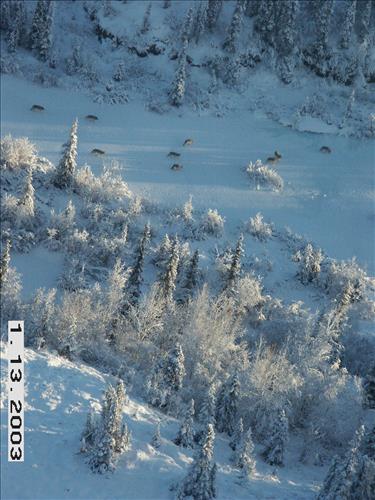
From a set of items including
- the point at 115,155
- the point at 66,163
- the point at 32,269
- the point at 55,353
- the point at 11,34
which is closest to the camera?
the point at 55,353

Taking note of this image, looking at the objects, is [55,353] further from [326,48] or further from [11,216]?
[326,48]

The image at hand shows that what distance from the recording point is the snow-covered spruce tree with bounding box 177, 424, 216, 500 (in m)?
23.0

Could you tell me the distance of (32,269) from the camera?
43562mm

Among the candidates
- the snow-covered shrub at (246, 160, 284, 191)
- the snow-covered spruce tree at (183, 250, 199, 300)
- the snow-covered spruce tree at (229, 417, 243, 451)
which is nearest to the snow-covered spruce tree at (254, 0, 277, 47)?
the snow-covered shrub at (246, 160, 284, 191)


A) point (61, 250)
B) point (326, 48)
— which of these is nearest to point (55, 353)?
point (61, 250)

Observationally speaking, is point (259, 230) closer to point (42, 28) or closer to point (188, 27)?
point (188, 27)

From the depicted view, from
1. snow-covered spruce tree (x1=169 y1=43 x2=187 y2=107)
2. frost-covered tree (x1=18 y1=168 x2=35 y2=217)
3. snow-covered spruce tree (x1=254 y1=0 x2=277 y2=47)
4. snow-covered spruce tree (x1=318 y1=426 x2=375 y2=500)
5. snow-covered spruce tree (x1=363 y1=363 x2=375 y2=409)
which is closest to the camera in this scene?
snow-covered spruce tree (x1=318 y1=426 x2=375 y2=500)

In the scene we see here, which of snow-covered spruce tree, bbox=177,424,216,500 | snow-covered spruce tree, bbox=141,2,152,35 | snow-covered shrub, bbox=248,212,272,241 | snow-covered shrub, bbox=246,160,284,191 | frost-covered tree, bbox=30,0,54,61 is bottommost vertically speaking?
snow-covered spruce tree, bbox=177,424,216,500

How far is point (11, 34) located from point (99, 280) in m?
37.1

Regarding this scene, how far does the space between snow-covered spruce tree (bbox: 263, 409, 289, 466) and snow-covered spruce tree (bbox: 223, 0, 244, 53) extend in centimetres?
5153

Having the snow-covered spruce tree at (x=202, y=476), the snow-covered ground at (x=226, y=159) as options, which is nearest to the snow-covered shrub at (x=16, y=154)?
the snow-covered ground at (x=226, y=159)

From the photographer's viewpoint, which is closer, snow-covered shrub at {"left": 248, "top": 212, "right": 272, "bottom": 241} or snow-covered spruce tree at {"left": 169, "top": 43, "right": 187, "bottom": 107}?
snow-covered shrub at {"left": 248, "top": 212, "right": 272, "bottom": 241}

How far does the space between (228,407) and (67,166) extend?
27.1 m

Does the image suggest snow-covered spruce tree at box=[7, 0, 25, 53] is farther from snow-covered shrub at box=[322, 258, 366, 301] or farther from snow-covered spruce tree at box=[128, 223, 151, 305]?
snow-covered shrub at box=[322, 258, 366, 301]
